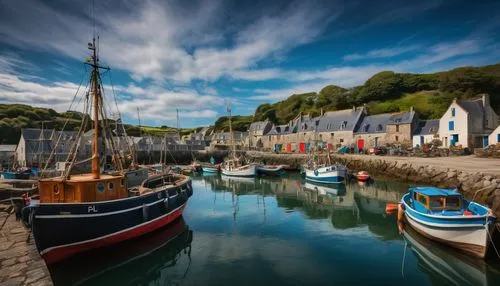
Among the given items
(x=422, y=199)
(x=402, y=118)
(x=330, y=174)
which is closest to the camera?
(x=422, y=199)

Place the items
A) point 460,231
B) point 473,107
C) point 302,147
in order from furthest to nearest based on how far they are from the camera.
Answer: point 302,147 < point 473,107 < point 460,231

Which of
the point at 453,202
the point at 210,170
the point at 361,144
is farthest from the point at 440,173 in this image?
the point at 210,170

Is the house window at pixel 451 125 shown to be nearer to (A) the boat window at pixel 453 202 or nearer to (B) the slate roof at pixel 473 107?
(B) the slate roof at pixel 473 107

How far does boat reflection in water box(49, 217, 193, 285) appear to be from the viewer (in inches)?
373

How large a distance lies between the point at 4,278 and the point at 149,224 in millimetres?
6283

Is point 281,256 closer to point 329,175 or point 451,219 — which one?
point 451,219

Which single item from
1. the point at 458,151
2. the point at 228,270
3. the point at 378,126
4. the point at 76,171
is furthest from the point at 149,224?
the point at 378,126

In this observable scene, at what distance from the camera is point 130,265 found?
34.9ft

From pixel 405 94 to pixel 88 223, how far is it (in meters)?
76.1

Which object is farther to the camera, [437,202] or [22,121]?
[22,121]

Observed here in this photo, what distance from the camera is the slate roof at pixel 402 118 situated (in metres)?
41.0

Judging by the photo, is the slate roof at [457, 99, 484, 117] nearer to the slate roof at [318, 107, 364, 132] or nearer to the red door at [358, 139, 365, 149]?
the red door at [358, 139, 365, 149]

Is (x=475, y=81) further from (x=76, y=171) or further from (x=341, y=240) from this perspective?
(x=76, y=171)

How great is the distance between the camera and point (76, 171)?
121 feet
